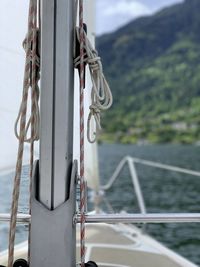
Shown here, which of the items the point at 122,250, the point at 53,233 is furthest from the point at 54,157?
the point at 122,250

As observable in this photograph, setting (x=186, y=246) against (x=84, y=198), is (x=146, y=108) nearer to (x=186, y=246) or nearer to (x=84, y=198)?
(x=186, y=246)

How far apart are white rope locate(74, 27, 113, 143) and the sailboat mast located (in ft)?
0.16

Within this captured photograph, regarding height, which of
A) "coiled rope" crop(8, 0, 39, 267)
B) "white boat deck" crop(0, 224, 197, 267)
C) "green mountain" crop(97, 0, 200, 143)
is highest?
"green mountain" crop(97, 0, 200, 143)

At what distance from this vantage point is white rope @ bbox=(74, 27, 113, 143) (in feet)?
3.45

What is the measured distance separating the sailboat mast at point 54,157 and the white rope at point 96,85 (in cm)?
5

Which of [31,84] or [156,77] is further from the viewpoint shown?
[156,77]

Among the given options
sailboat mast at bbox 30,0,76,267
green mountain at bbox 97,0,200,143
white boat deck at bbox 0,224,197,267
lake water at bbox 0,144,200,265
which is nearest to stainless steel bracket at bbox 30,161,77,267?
sailboat mast at bbox 30,0,76,267

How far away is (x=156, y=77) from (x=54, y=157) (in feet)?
212

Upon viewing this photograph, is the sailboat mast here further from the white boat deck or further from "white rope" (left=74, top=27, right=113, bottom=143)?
the white boat deck

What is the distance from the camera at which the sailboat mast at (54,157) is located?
3.29 feet

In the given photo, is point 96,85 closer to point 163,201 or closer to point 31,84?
point 31,84

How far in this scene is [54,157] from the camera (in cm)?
101

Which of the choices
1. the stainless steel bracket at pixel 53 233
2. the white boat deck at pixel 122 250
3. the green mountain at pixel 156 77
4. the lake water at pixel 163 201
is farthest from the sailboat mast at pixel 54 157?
the green mountain at pixel 156 77

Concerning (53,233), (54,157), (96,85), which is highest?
(96,85)
